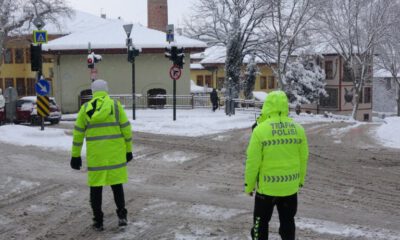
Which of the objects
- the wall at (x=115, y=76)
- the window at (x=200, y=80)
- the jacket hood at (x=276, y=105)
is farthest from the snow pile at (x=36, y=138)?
the window at (x=200, y=80)

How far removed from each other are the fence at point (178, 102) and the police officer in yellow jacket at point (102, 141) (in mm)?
23411

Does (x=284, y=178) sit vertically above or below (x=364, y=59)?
below

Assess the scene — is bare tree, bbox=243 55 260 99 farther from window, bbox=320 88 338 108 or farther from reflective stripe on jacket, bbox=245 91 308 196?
reflective stripe on jacket, bbox=245 91 308 196

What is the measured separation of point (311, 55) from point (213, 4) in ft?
35.3

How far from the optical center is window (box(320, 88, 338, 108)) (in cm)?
4969

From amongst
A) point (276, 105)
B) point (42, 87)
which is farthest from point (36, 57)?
point (276, 105)

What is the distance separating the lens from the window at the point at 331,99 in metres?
49.7

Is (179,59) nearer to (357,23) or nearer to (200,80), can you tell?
(357,23)

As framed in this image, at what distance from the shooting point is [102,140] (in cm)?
627

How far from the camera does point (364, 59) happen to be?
3656 centimetres

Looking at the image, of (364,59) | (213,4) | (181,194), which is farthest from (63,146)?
(364,59)

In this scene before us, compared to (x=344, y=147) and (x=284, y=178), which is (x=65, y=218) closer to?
(x=284, y=178)

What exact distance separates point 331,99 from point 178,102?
2334cm

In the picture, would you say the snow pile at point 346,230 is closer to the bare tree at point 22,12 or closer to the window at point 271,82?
the bare tree at point 22,12
